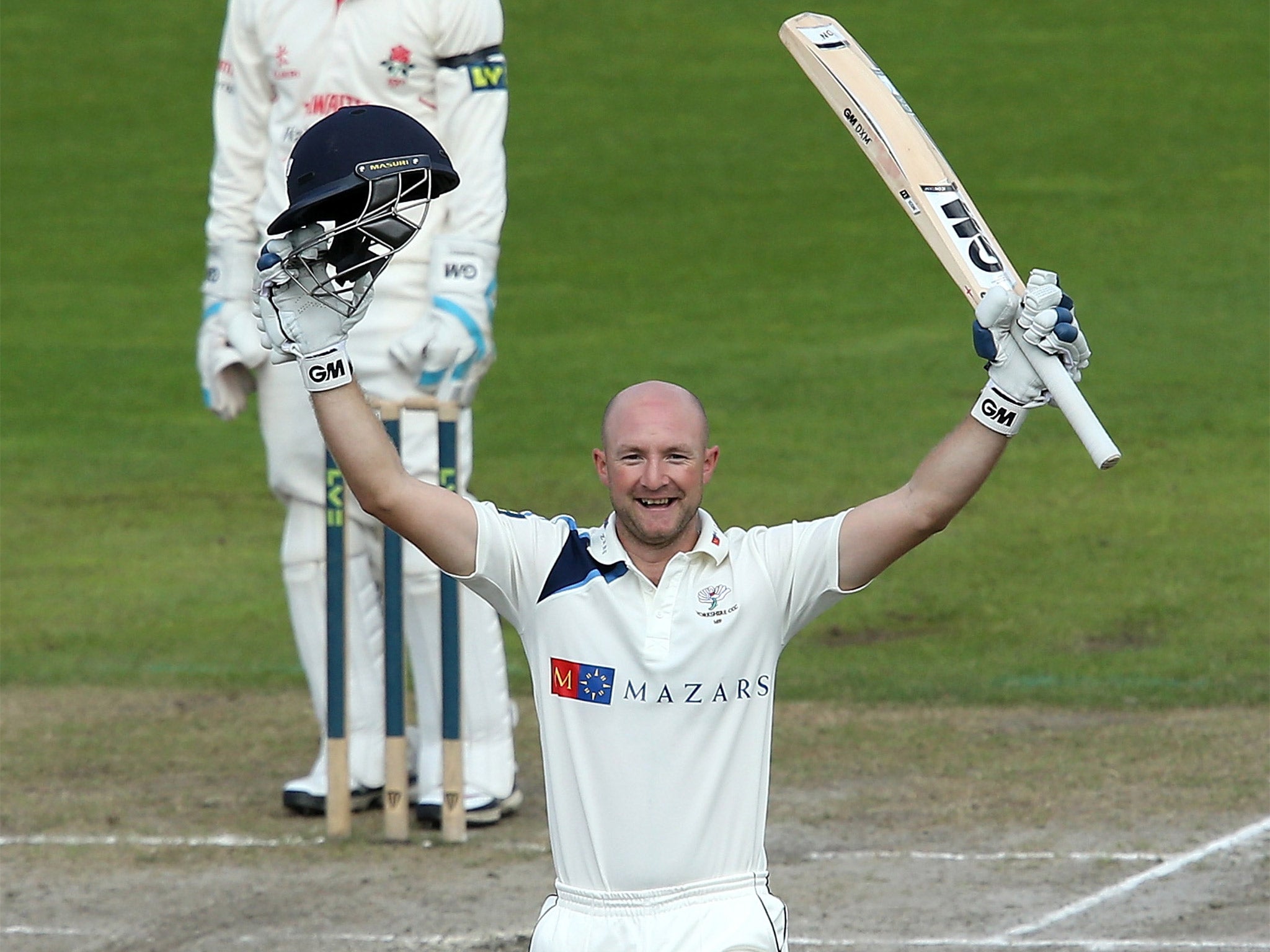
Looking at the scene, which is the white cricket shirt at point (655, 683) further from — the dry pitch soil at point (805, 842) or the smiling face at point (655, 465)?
the dry pitch soil at point (805, 842)

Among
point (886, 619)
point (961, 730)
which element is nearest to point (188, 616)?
point (886, 619)

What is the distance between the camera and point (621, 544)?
162 inches

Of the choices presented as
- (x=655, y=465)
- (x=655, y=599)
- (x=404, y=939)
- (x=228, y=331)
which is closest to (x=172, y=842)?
(x=404, y=939)

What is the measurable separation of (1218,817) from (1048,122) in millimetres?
16012

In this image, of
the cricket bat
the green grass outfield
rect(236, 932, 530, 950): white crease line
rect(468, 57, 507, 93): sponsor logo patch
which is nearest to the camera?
the cricket bat

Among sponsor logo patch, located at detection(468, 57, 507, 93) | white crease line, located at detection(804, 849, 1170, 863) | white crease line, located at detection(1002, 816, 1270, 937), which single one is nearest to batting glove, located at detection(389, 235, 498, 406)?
sponsor logo patch, located at detection(468, 57, 507, 93)

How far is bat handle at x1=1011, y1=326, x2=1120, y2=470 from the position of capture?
3770mm

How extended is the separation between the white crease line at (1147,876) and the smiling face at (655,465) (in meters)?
2.20

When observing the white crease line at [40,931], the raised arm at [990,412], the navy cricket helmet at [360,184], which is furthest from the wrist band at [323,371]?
the white crease line at [40,931]

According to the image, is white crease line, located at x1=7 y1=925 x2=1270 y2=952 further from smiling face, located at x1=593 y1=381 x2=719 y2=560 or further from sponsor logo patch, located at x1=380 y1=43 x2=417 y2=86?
sponsor logo patch, located at x1=380 y1=43 x2=417 y2=86

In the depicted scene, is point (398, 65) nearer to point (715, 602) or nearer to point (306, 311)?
point (306, 311)

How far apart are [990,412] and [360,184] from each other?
47.9 inches

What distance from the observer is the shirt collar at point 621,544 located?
4102 mm

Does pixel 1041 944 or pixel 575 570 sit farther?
pixel 1041 944
